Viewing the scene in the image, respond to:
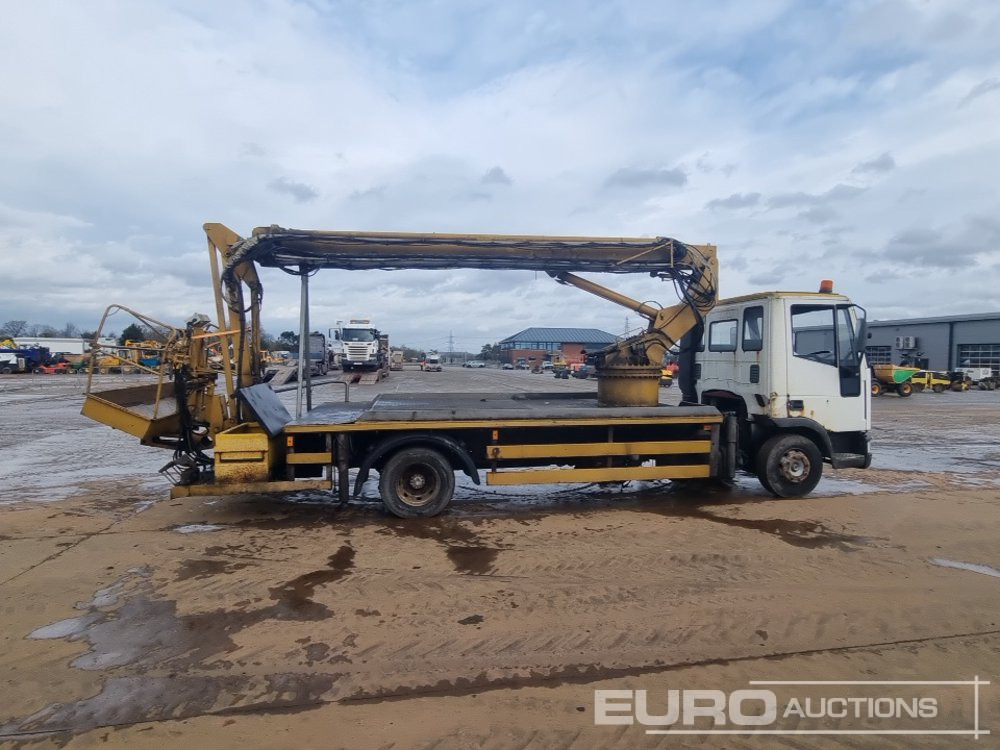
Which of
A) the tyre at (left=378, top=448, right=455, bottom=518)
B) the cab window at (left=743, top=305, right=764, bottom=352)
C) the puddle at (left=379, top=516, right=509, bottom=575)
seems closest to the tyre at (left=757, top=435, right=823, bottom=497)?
the cab window at (left=743, top=305, right=764, bottom=352)

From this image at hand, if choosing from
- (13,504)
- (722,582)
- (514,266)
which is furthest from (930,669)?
(13,504)

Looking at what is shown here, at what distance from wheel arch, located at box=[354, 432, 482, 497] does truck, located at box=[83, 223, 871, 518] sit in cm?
3

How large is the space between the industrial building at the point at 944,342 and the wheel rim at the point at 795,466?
4494 cm

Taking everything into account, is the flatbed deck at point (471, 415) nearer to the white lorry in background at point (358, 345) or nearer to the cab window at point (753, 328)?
the cab window at point (753, 328)

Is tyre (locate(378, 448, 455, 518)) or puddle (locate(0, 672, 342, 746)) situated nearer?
puddle (locate(0, 672, 342, 746))

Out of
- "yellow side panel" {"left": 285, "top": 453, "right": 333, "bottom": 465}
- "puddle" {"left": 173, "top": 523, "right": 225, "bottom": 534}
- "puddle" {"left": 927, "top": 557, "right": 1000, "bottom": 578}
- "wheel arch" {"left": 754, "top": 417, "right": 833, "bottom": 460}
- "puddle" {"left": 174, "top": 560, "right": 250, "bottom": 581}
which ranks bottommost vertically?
"puddle" {"left": 174, "top": 560, "right": 250, "bottom": 581}

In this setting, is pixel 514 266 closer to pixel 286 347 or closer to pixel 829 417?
pixel 829 417

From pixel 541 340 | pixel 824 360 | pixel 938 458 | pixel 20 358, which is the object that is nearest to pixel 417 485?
pixel 824 360

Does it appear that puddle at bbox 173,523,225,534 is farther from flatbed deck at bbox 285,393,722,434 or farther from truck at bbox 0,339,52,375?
truck at bbox 0,339,52,375

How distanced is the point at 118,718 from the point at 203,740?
57 centimetres

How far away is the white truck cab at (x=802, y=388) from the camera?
7.96 metres

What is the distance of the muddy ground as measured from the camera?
131 inches

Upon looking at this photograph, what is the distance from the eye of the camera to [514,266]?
27.1 feet

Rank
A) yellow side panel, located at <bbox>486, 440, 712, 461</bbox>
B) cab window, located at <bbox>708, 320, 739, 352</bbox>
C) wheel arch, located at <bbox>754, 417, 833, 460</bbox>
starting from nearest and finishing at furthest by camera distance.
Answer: yellow side panel, located at <bbox>486, 440, 712, 461</bbox>, wheel arch, located at <bbox>754, 417, 833, 460</bbox>, cab window, located at <bbox>708, 320, 739, 352</bbox>
